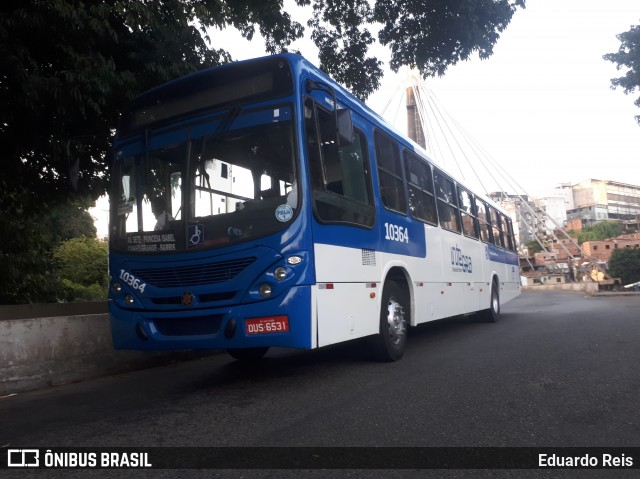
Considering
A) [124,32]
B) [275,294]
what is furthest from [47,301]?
[275,294]

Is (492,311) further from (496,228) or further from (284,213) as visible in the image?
(284,213)

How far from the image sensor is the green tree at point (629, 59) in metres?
22.8

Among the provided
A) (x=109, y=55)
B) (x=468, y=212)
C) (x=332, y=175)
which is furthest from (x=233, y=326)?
(x=468, y=212)

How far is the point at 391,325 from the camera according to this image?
21.3 ft

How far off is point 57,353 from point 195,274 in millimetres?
2393

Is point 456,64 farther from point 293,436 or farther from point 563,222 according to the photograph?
point 563,222

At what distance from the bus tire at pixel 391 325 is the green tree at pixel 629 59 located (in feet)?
70.9

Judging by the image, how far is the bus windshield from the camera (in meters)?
5.01

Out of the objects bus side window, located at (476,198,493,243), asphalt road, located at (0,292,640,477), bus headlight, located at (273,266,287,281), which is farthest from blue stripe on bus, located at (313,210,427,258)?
bus side window, located at (476,198,493,243)

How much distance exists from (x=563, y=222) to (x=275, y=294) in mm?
116965

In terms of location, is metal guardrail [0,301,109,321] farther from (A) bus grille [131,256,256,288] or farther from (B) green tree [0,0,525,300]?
(A) bus grille [131,256,256,288]

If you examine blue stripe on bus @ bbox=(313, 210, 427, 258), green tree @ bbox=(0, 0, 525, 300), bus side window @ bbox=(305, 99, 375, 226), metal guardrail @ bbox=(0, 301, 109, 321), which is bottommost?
metal guardrail @ bbox=(0, 301, 109, 321)

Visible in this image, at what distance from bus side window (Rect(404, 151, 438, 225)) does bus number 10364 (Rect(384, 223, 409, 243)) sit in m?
0.56

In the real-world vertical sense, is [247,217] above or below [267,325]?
above
